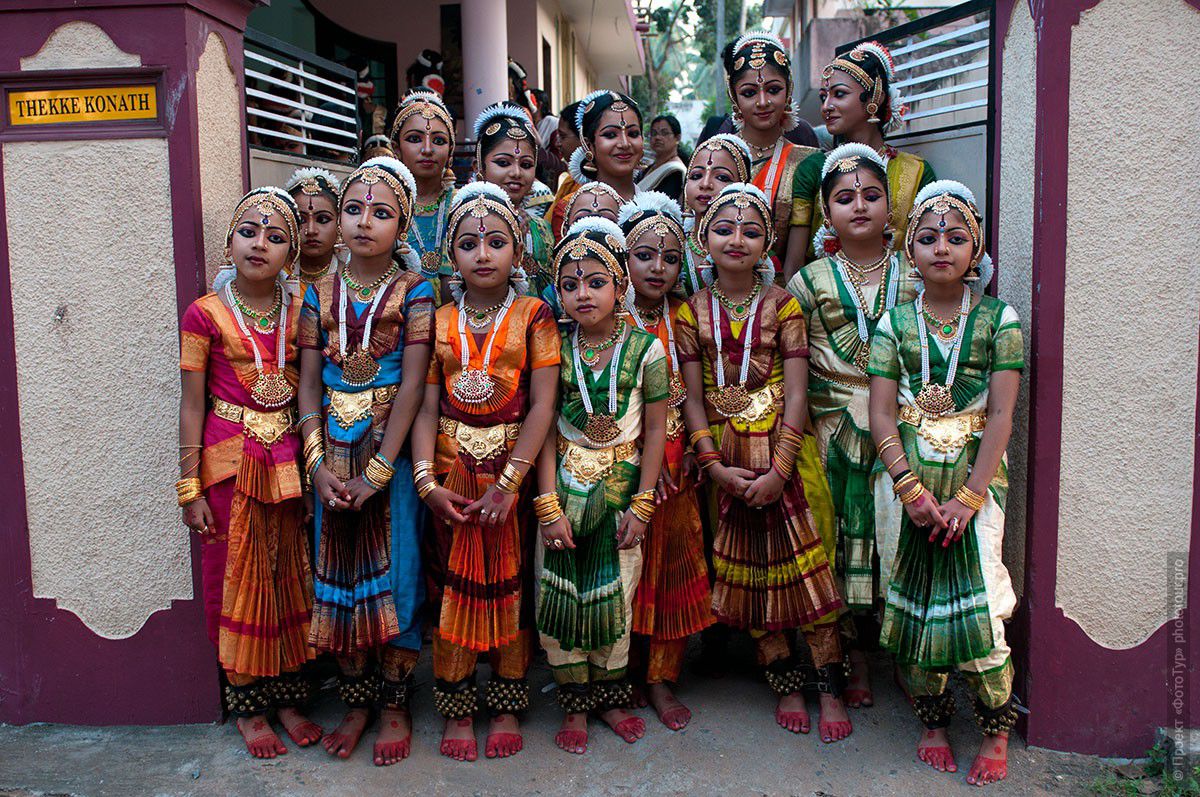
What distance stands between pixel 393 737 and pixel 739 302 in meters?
2.14

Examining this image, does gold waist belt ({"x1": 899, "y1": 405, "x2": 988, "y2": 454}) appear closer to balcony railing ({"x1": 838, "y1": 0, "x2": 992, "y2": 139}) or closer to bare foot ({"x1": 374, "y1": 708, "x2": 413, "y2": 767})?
balcony railing ({"x1": 838, "y1": 0, "x2": 992, "y2": 139})

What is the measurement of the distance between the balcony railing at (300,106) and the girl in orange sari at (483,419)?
1.45 m

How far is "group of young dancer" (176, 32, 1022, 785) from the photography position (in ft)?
11.6

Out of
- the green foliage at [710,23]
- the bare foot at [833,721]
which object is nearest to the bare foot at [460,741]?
the bare foot at [833,721]

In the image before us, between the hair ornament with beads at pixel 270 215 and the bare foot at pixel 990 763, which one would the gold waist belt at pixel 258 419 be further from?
the bare foot at pixel 990 763

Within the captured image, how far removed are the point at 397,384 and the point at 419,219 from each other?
3.41 ft

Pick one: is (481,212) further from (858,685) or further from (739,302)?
(858,685)

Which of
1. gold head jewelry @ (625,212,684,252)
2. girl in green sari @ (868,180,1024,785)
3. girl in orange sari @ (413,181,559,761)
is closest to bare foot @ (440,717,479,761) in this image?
girl in orange sari @ (413,181,559,761)

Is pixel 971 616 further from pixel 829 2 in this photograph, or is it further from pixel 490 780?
pixel 829 2

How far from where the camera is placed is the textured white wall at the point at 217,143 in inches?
155

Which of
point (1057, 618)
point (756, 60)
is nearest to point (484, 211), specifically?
point (756, 60)

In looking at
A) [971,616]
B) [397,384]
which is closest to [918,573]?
[971,616]

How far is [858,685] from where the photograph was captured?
13.4 feet

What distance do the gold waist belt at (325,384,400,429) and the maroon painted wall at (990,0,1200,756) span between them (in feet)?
7.85
